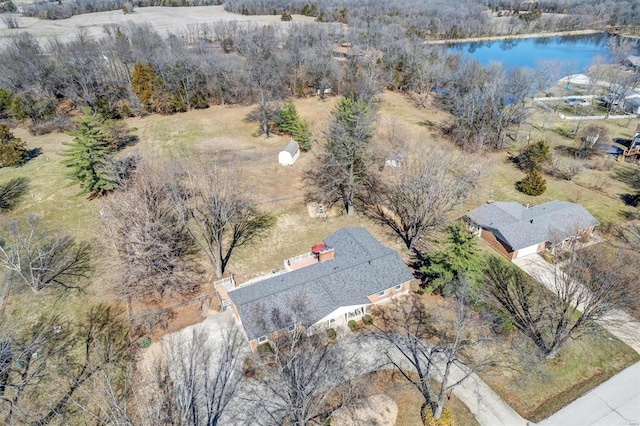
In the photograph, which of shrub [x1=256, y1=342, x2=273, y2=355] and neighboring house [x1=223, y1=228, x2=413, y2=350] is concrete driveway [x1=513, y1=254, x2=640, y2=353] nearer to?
neighboring house [x1=223, y1=228, x2=413, y2=350]

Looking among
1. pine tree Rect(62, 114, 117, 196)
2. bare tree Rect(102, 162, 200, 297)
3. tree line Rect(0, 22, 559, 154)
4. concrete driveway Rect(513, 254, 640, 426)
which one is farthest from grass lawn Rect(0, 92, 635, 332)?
concrete driveway Rect(513, 254, 640, 426)

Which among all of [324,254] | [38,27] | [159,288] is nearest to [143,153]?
[159,288]

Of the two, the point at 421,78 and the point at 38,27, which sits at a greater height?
the point at 38,27

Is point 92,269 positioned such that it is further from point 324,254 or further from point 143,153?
point 143,153

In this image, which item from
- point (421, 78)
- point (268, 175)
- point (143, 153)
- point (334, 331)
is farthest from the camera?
point (421, 78)

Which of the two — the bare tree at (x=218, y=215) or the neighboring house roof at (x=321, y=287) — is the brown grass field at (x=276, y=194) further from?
the neighboring house roof at (x=321, y=287)

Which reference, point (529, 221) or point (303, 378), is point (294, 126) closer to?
point (529, 221)
